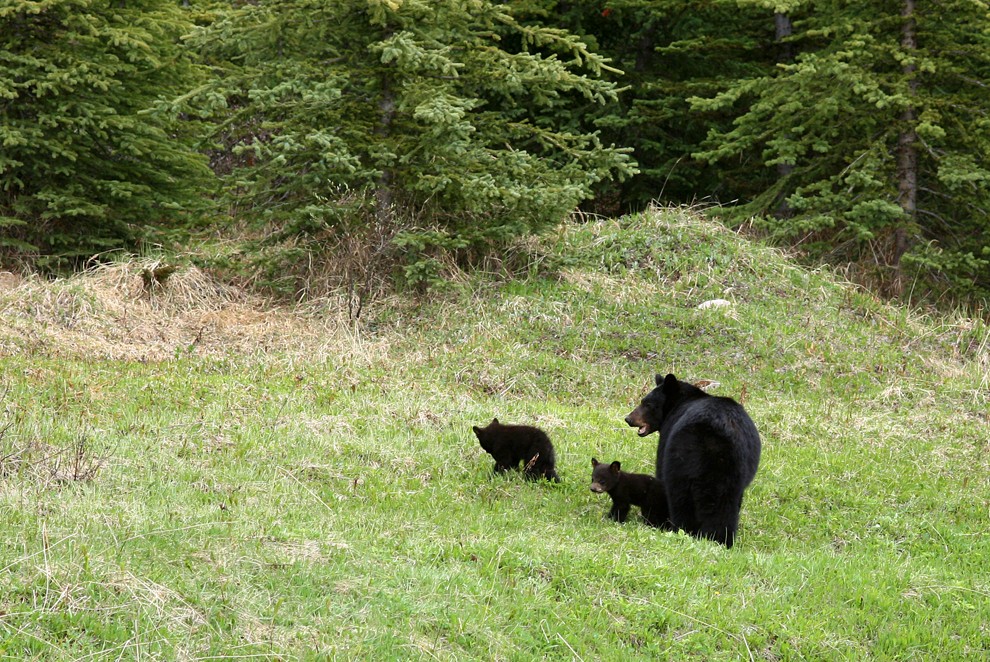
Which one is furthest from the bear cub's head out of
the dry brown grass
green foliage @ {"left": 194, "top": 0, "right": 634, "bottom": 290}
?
green foliage @ {"left": 194, "top": 0, "right": 634, "bottom": 290}

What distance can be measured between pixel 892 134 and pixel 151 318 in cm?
1234

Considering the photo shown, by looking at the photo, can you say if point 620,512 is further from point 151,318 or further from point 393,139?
point 393,139

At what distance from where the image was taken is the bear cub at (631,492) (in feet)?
24.7

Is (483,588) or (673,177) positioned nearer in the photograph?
(483,588)

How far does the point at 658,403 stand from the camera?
830cm

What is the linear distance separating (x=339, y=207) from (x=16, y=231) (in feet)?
17.1

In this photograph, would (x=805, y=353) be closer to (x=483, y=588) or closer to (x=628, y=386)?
(x=628, y=386)

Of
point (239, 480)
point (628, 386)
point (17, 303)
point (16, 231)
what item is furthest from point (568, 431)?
point (16, 231)

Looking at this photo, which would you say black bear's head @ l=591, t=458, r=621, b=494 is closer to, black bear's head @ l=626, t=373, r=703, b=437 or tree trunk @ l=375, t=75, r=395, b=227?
black bear's head @ l=626, t=373, r=703, b=437

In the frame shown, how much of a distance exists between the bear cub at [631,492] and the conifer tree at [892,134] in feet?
32.8

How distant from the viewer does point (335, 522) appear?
6578 mm

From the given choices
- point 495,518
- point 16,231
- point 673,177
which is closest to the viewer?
point 495,518

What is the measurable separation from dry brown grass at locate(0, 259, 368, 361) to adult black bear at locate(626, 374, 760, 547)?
6.01 metres

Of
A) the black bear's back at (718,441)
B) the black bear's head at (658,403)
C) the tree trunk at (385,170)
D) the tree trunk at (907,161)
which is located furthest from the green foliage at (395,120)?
the black bear's back at (718,441)
